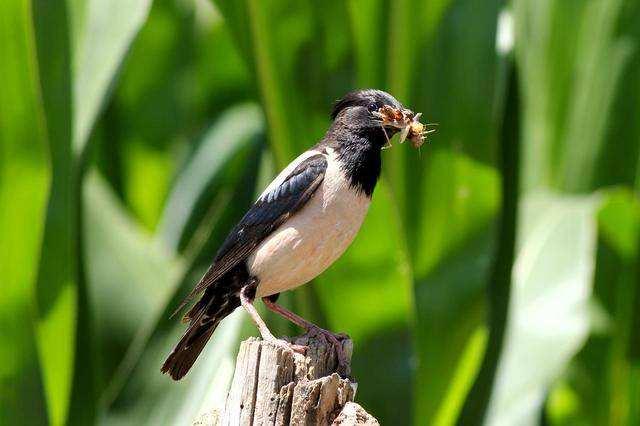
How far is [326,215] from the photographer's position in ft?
8.80

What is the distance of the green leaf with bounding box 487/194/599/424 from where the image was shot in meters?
4.78

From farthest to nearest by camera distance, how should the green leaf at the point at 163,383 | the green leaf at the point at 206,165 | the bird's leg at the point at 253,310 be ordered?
the green leaf at the point at 206,165
the green leaf at the point at 163,383
the bird's leg at the point at 253,310

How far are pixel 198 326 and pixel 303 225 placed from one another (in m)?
0.38

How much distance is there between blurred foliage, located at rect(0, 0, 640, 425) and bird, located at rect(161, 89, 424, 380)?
43 cm

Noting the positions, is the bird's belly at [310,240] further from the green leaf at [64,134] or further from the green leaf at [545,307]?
the green leaf at [545,307]

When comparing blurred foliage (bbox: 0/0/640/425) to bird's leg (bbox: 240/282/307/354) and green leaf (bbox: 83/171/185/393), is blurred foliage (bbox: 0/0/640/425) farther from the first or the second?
bird's leg (bbox: 240/282/307/354)

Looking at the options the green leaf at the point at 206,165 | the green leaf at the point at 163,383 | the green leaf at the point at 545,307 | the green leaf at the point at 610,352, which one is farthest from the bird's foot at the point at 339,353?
the green leaf at the point at 206,165

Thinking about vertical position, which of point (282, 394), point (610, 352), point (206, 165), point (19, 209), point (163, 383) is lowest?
point (610, 352)

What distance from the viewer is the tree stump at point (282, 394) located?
2.40 metres

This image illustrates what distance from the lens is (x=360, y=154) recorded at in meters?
2.77

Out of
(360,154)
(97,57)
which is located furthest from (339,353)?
(97,57)

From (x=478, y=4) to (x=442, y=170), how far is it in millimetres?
667

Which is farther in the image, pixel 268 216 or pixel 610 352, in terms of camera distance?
pixel 610 352

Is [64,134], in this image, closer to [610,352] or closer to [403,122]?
[403,122]
